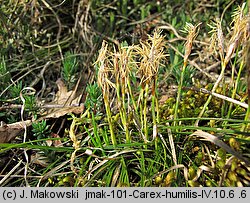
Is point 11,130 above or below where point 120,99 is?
below

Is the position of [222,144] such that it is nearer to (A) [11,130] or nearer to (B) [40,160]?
(B) [40,160]

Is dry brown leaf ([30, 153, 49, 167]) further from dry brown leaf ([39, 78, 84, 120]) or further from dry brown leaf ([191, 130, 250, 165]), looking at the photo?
dry brown leaf ([191, 130, 250, 165])

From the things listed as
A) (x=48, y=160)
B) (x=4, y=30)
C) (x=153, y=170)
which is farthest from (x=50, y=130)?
(x=4, y=30)

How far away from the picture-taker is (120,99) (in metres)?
1.63

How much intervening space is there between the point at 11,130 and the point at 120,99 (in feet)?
1.53

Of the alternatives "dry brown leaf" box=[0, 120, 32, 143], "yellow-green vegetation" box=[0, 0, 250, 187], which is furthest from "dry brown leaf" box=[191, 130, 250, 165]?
"dry brown leaf" box=[0, 120, 32, 143]

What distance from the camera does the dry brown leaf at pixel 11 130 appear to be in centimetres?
163

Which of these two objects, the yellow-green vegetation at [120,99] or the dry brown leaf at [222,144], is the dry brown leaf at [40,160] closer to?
the yellow-green vegetation at [120,99]

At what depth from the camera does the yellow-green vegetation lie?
1.39 m

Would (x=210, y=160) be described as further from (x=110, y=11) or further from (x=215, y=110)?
(x=110, y=11)

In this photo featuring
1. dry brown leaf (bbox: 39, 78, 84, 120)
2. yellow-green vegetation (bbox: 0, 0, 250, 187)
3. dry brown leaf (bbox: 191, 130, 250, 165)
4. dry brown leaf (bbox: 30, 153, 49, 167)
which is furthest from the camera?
dry brown leaf (bbox: 39, 78, 84, 120)

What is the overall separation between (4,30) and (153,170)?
→ 1.26 meters

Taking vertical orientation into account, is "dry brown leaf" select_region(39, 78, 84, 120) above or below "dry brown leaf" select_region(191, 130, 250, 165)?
below

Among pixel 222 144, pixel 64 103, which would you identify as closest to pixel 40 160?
pixel 64 103
